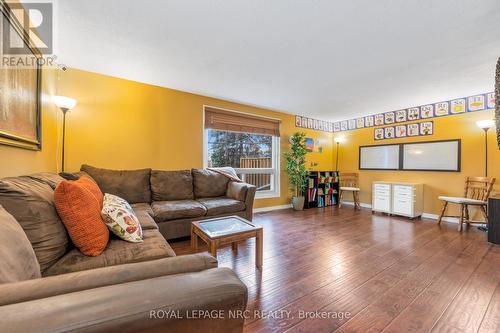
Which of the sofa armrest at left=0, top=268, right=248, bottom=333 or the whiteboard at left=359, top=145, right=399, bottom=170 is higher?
the whiteboard at left=359, top=145, right=399, bottom=170

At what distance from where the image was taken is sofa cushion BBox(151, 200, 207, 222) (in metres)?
2.40

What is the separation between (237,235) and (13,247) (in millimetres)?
1320

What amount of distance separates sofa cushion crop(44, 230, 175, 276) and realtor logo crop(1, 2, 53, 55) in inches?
53.9

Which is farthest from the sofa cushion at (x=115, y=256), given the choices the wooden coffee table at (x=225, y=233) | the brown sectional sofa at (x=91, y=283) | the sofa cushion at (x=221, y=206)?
the sofa cushion at (x=221, y=206)

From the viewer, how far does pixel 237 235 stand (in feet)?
5.90

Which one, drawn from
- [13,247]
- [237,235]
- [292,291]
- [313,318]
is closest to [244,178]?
[237,235]

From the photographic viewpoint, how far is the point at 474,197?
133 inches

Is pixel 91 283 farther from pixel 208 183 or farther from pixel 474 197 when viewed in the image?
pixel 474 197

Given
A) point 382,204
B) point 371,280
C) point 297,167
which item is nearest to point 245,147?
point 297,167

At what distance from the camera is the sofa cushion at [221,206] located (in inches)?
106

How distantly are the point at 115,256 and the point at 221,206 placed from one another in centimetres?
159

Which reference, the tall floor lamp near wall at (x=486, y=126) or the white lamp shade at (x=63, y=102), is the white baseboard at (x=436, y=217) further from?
the white lamp shade at (x=63, y=102)

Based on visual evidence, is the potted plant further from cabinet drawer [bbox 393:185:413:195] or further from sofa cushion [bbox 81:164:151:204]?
sofa cushion [bbox 81:164:151:204]

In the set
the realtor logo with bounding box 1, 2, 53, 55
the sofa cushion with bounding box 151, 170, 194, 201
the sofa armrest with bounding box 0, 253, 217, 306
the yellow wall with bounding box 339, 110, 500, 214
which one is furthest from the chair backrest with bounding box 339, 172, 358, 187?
the realtor logo with bounding box 1, 2, 53, 55
